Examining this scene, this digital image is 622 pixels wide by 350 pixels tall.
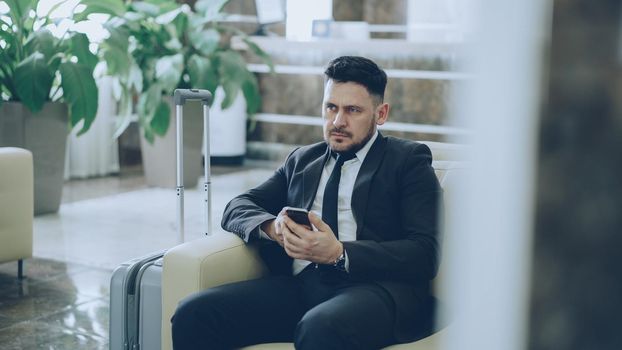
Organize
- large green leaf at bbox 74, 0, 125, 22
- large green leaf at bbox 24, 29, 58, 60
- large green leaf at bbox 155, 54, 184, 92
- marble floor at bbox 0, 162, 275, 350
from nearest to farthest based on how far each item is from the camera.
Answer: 1. marble floor at bbox 0, 162, 275, 350
2. large green leaf at bbox 24, 29, 58, 60
3. large green leaf at bbox 74, 0, 125, 22
4. large green leaf at bbox 155, 54, 184, 92

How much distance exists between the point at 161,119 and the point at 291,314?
378 cm

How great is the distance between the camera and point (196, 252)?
1884mm

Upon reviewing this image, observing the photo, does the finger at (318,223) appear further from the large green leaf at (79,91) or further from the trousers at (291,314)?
the large green leaf at (79,91)

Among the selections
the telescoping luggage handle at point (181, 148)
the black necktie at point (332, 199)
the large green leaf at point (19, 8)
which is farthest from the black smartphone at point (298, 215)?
the large green leaf at point (19, 8)

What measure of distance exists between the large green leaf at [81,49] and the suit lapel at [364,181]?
3.03 meters

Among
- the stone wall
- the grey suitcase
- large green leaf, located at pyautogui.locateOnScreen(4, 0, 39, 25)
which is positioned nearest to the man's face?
the grey suitcase

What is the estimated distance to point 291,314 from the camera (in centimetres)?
186

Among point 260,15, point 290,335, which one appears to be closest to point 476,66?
point 290,335

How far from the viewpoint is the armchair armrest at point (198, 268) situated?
187cm

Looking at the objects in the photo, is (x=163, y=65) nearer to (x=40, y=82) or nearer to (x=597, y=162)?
(x=40, y=82)

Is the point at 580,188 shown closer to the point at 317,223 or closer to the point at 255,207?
the point at 317,223

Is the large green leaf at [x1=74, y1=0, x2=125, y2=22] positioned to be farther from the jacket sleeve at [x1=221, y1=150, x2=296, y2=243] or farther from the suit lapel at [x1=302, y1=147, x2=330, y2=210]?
the suit lapel at [x1=302, y1=147, x2=330, y2=210]

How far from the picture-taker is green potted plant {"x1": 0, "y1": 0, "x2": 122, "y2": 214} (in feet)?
14.7

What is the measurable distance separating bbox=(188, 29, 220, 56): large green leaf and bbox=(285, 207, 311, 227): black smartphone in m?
3.79
